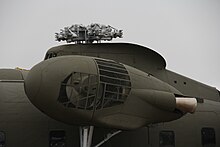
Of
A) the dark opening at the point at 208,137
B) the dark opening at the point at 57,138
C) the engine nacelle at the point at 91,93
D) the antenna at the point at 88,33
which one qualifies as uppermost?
the antenna at the point at 88,33

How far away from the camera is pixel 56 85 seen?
24.4 feet

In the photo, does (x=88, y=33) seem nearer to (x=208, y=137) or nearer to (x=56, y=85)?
(x=56, y=85)

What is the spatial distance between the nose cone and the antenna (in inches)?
97.7

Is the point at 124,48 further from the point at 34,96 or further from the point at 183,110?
the point at 34,96

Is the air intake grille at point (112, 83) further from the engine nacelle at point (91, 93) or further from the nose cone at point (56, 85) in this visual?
the nose cone at point (56, 85)

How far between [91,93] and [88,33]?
2.99 meters

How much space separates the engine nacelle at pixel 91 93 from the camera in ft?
Result: 24.6

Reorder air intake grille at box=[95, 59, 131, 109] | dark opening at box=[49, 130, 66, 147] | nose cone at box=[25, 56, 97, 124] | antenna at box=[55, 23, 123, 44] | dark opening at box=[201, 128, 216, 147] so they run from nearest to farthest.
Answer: nose cone at box=[25, 56, 97, 124] → air intake grille at box=[95, 59, 131, 109] → dark opening at box=[49, 130, 66, 147] → antenna at box=[55, 23, 123, 44] → dark opening at box=[201, 128, 216, 147]

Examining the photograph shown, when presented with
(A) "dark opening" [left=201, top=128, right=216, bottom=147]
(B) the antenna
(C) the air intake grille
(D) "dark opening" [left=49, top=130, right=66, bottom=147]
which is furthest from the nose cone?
(A) "dark opening" [left=201, top=128, right=216, bottom=147]

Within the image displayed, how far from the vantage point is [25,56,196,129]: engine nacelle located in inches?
296

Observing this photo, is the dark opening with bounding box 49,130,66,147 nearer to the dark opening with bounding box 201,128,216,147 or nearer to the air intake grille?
the air intake grille

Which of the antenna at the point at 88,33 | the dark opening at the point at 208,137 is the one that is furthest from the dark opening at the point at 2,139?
the dark opening at the point at 208,137

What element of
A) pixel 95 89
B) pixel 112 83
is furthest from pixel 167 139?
pixel 95 89

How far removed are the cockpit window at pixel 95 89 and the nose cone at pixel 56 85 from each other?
0.03 metres
